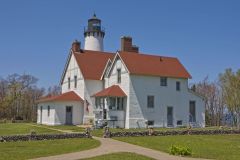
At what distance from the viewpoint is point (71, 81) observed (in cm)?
4491

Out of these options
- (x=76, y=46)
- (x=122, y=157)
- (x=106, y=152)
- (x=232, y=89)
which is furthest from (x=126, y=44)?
(x=122, y=157)

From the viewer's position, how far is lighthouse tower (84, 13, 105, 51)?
5116cm

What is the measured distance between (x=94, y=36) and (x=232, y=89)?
20.5 metres

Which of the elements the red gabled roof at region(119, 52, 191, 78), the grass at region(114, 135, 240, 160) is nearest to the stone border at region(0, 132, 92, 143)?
the grass at region(114, 135, 240, 160)

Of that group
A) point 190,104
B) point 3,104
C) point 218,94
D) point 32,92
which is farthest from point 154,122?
point 32,92

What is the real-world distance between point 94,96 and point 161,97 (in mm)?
7109

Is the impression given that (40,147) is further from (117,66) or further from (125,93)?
(117,66)

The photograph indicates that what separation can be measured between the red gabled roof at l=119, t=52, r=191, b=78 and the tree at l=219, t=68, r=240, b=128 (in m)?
4.12

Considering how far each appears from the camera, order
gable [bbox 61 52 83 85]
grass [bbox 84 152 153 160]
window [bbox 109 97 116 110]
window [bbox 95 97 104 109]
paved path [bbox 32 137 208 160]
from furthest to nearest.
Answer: gable [bbox 61 52 83 85] < window [bbox 95 97 104 109] < window [bbox 109 97 116 110] < paved path [bbox 32 137 208 160] < grass [bbox 84 152 153 160]

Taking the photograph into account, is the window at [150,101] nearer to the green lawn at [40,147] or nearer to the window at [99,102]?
the window at [99,102]

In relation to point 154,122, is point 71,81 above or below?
above

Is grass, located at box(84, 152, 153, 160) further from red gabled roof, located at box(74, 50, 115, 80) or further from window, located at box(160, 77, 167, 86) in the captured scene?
red gabled roof, located at box(74, 50, 115, 80)

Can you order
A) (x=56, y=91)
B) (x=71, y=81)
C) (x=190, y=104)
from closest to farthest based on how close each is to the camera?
(x=190, y=104), (x=71, y=81), (x=56, y=91)

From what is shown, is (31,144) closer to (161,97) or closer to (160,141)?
(160,141)
